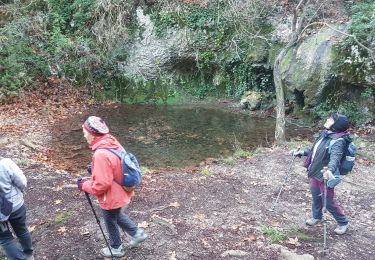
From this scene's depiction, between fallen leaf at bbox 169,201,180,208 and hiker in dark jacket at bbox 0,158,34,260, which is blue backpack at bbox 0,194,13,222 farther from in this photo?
fallen leaf at bbox 169,201,180,208

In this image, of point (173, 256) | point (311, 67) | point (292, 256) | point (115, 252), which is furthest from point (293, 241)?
point (311, 67)

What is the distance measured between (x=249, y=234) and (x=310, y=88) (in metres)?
8.72

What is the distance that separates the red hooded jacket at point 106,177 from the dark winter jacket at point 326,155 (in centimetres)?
280

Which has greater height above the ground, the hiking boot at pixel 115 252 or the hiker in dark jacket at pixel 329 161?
the hiker in dark jacket at pixel 329 161

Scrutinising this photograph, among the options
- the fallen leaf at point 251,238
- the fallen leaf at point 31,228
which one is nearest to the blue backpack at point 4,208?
the fallen leaf at point 31,228

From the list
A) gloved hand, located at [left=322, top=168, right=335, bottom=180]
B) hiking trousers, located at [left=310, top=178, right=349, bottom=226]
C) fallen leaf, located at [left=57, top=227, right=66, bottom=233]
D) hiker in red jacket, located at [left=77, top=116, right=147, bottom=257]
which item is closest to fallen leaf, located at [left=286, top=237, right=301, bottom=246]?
hiking trousers, located at [left=310, top=178, right=349, bottom=226]

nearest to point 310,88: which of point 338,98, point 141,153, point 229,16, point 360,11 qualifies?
point 338,98

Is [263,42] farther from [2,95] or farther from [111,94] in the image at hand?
[2,95]

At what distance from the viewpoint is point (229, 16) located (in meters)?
16.3

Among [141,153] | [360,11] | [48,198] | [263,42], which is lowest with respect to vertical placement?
[141,153]

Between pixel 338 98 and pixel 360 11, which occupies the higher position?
pixel 360 11

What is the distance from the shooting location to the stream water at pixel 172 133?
11.4 meters

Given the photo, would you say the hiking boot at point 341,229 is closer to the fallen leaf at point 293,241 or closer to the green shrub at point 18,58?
the fallen leaf at point 293,241

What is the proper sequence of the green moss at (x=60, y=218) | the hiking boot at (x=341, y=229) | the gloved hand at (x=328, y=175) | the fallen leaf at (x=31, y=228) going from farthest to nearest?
1. the green moss at (x=60, y=218)
2. the fallen leaf at (x=31, y=228)
3. the hiking boot at (x=341, y=229)
4. the gloved hand at (x=328, y=175)
